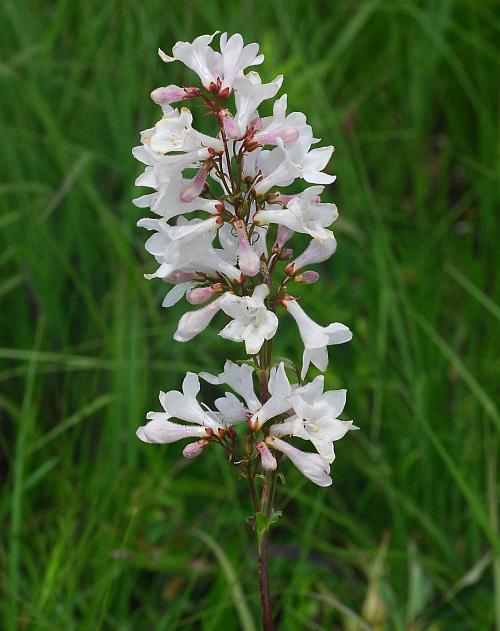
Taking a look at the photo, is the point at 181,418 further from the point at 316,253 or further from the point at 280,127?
the point at 280,127

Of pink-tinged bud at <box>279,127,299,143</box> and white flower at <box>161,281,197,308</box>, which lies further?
white flower at <box>161,281,197,308</box>

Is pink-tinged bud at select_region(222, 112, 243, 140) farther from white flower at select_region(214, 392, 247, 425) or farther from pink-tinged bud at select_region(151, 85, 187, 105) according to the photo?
white flower at select_region(214, 392, 247, 425)

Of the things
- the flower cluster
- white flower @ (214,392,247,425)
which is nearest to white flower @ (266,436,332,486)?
the flower cluster

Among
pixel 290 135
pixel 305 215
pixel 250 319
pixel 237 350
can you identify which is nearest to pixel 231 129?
pixel 290 135

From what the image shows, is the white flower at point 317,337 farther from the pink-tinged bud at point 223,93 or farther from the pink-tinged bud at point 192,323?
the pink-tinged bud at point 223,93

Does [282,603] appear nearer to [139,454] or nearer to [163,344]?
[139,454]

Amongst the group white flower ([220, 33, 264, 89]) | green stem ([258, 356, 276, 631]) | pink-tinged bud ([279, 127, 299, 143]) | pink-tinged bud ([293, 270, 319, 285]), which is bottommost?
green stem ([258, 356, 276, 631])

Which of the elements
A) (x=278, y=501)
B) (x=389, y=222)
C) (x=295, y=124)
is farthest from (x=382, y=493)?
(x=295, y=124)
